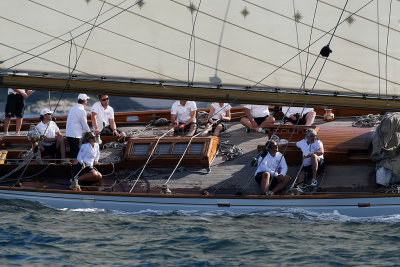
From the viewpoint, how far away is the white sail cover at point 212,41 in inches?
492

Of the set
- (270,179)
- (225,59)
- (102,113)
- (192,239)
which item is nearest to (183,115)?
(102,113)

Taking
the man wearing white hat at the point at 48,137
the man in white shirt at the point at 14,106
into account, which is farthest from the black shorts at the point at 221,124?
the man in white shirt at the point at 14,106

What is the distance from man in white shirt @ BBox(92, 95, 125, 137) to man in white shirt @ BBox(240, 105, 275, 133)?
7.48 feet

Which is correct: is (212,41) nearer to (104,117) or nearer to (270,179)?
(270,179)

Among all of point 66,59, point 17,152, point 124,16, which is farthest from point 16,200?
point 124,16

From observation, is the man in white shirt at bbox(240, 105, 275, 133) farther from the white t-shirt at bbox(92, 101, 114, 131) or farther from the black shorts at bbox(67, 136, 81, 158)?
the black shorts at bbox(67, 136, 81, 158)

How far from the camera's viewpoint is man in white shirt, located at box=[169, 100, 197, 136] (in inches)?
611

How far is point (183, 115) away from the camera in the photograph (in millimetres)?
15750

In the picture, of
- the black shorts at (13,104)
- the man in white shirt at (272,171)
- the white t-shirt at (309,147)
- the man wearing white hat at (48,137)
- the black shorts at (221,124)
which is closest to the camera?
the man in white shirt at (272,171)

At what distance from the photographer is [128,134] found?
16.2 m

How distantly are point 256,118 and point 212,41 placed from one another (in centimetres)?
321

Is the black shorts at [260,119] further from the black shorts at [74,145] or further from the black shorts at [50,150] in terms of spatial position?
the black shorts at [50,150]

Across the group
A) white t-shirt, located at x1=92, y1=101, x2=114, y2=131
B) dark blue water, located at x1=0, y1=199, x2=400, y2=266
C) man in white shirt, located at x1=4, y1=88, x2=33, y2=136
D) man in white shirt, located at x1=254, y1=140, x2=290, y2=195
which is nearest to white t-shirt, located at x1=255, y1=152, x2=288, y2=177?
man in white shirt, located at x1=254, y1=140, x2=290, y2=195

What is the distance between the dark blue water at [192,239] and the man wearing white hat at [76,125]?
1546mm
